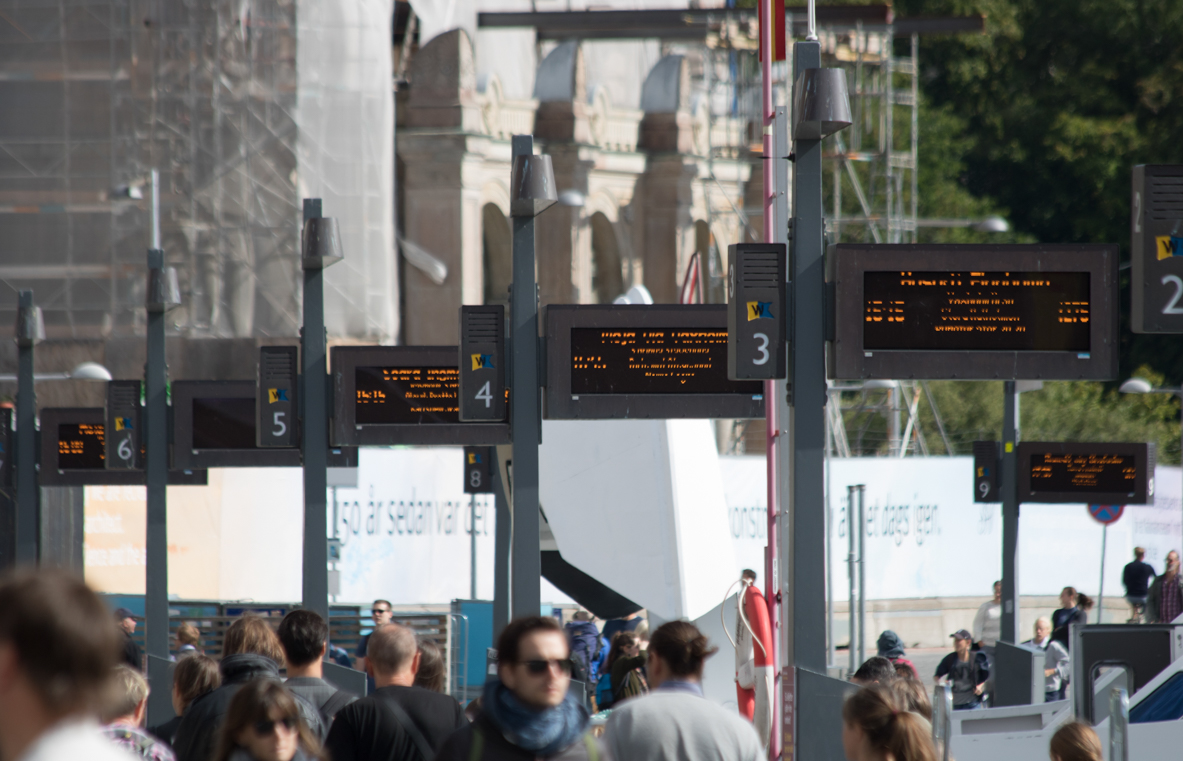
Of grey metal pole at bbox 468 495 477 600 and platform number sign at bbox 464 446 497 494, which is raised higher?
platform number sign at bbox 464 446 497 494

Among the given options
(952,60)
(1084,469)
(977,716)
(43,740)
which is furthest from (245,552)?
(952,60)

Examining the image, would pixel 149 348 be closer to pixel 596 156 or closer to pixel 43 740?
pixel 43 740

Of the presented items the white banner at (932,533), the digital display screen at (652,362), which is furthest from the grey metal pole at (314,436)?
the white banner at (932,533)

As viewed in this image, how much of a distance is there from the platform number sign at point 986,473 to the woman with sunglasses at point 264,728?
1857 centimetres

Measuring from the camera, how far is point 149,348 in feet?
56.0

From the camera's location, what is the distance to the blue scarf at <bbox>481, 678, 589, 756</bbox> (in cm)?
478

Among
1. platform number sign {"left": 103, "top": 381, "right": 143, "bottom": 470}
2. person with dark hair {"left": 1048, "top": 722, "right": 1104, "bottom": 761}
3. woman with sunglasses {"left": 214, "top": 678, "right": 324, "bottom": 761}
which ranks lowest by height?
person with dark hair {"left": 1048, "top": 722, "right": 1104, "bottom": 761}

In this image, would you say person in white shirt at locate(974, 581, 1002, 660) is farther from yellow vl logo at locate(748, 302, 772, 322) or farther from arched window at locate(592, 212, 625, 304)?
arched window at locate(592, 212, 625, 304)

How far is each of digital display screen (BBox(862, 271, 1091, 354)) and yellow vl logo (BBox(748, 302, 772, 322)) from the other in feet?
2.02

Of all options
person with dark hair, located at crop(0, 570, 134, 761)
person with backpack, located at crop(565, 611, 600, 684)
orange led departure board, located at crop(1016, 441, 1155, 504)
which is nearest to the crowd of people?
person with dark hair, located at crop(0, 570, 134, 761)

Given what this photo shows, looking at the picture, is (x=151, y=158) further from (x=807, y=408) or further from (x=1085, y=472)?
(x=807, y=408)

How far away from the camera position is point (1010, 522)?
21.3 metres

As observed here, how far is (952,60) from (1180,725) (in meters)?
58.0

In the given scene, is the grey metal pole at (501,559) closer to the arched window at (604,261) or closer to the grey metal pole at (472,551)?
the grey metal pole at (472,551)
